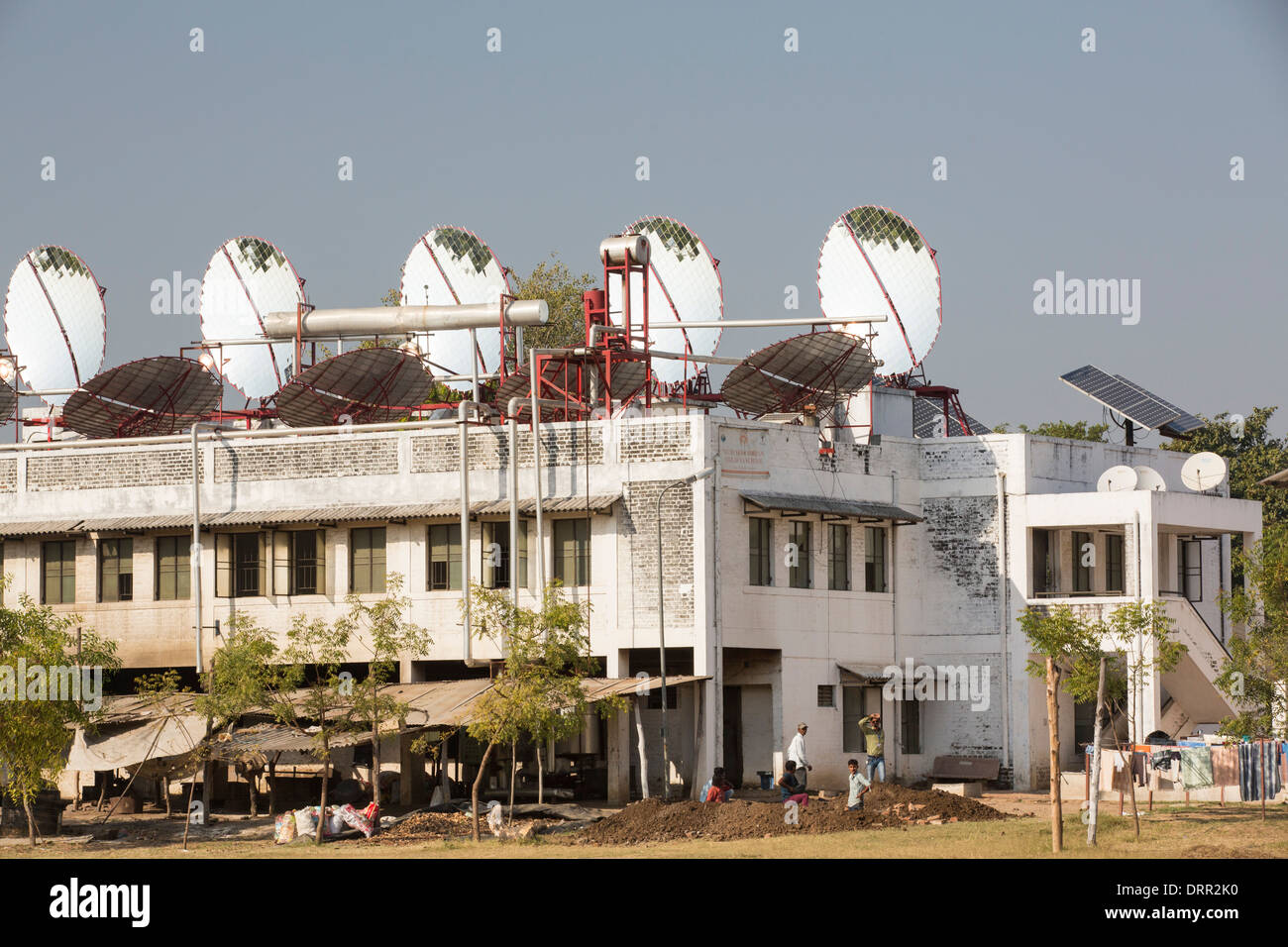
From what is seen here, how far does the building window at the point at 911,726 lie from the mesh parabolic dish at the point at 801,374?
22.0 feet

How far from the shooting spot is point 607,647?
39469 mm

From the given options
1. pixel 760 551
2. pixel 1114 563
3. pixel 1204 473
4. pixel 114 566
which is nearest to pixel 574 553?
pixel 760 551

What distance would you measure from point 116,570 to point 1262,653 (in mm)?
24110

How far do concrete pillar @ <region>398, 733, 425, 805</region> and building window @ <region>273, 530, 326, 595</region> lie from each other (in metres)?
4.13

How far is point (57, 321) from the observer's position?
168ft

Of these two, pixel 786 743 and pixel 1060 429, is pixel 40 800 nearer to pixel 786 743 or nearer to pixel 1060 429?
pixel 786 743

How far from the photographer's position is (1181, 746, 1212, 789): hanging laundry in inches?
1367

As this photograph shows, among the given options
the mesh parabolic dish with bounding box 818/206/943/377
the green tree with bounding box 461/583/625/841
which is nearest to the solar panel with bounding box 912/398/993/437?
the mesh parabolic dish with bounding box 818/206/943/377

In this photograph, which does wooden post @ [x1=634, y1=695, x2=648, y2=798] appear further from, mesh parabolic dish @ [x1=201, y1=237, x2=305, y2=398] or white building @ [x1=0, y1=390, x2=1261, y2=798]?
mesh parabolic dish @ [x1=201, y1=237, x2=305, y2=398]

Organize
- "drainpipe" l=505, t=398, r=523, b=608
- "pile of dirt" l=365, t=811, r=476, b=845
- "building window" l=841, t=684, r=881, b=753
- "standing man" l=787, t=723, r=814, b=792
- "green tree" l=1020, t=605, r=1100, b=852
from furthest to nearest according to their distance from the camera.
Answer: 1. "building window" l=841, t=684, r=881, b=753
2. "drainpipe" l=505, t=398, r=523, b=608
3. "standing man" l=787, t=723, r=814, b=792
4. "pile of dirt" l=365, t=811, r=476, b=845
5. "green tree" l=1020, t=605, r=1100, b=852

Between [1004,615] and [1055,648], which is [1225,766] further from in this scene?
[1004,615]

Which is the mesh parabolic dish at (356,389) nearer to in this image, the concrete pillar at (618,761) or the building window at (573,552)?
the building window at (573,552)

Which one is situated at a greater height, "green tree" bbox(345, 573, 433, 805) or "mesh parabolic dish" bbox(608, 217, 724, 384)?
"mesh parabolic dish" bbox(608, 217, 724, 384)
